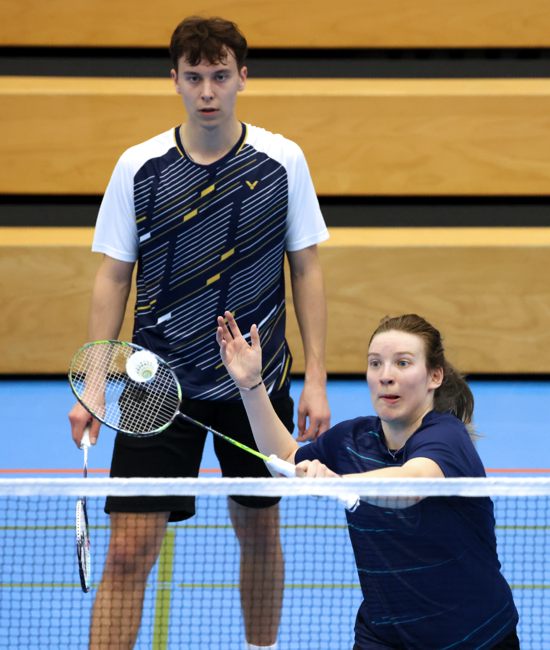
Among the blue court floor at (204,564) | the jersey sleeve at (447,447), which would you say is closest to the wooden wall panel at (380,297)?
the blue court floor at (204,564)

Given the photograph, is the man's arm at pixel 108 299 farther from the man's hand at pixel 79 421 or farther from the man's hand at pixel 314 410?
the man's hand at pixel 314 410

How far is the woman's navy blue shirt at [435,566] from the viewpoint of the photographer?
8.27 feet

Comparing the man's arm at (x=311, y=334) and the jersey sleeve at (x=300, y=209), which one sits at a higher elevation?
the jersey sleeve at (x=300, y=209)

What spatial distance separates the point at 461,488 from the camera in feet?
8.17

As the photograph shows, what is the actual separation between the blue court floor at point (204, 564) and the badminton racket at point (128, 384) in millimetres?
375

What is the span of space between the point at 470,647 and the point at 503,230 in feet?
16.8

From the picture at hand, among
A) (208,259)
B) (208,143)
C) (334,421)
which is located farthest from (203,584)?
(334,421)

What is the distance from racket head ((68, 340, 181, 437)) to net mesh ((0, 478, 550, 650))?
0.87 ft

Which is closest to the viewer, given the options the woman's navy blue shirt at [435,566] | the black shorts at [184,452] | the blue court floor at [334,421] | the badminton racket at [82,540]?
the woman's navy blue shirt at [435,566]

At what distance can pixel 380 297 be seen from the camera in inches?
275

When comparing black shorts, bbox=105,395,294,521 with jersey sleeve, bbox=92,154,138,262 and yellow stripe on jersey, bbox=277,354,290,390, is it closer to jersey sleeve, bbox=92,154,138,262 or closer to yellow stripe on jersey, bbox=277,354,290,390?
yellow stripe on jersey, bbox=277,354,290,390

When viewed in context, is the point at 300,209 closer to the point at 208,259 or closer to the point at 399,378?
the point at 208,259

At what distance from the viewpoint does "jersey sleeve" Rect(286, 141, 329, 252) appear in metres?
3.31

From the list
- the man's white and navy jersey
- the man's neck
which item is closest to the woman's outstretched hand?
the man's white and navy jersey
